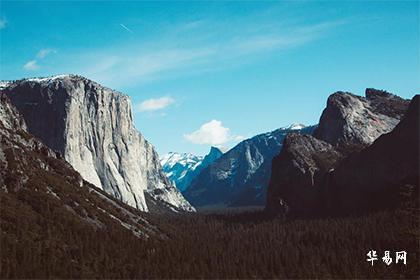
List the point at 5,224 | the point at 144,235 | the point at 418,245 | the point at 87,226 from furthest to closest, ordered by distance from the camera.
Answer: the point at 144,235 → the point at 87,226 → the point at 418,245 → the point at 5,224

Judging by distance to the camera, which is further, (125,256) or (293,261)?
(293,261)

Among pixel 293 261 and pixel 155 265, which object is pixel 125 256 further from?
pixel 293 261

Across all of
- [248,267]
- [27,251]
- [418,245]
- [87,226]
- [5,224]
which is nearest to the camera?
[27,251]

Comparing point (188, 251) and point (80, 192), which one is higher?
point (80, 192)

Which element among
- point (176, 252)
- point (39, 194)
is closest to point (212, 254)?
point (176, 252)

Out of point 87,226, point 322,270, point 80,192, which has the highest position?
point 80,192

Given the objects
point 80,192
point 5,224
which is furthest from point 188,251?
point 5,224

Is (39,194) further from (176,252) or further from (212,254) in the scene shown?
(212,254)
